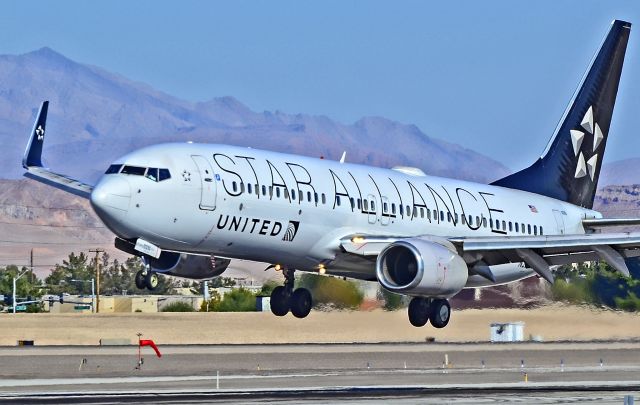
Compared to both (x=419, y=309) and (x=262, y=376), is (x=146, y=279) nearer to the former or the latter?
(x=419, y=309)

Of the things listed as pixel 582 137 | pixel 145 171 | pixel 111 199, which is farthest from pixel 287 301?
pixel 582 137

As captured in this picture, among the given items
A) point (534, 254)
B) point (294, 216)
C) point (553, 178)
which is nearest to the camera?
point (294, 216)

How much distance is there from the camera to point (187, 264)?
45.3m

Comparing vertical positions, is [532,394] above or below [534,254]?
below

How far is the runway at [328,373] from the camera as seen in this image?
4194cm

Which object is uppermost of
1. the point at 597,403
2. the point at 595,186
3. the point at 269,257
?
the point at 595,186

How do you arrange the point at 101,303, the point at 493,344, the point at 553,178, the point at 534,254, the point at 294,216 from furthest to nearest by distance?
the point at 101,303, the point at 493,344, the point at 553,178, the point at 534,254, the point at 294,216

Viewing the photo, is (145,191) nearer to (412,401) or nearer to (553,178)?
(412,401)

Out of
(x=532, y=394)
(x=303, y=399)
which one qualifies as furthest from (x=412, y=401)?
(x=532, y=394)

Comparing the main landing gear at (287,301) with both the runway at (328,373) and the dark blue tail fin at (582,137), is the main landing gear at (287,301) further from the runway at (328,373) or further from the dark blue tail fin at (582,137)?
the dark blue tail fin at (582,137)

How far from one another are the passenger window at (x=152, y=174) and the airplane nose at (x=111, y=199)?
705 millimetres

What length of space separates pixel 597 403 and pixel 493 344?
112 ft

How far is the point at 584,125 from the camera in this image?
5891cm

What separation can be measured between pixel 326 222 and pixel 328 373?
13145 mm
